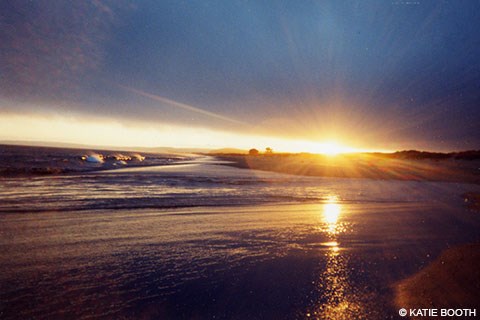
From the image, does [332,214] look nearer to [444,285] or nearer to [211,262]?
[444,285]

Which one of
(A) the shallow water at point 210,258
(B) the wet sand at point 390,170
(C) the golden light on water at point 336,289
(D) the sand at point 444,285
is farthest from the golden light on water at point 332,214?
(B) the wet sand at point 390,170

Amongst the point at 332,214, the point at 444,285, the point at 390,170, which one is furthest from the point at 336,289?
the point at 390,170

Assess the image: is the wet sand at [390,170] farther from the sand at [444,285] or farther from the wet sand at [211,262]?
the sand at [444,285]

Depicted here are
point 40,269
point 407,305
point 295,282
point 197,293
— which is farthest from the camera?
point 40,269

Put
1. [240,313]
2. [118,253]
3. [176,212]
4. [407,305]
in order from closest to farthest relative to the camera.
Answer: [240,313]
[407,305]
[118,253]
[176,212]

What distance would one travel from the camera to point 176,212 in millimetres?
9234

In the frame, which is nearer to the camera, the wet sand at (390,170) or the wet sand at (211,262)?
the wet sand at (211,262)

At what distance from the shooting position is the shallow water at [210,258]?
11.8 feet

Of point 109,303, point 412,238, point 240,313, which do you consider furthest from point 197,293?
point 412,238

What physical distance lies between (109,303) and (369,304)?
124 inches

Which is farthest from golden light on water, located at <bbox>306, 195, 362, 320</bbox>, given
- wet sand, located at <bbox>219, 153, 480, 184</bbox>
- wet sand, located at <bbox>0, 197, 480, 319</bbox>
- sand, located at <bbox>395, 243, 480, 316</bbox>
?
wet sand, located at <bbox>219, 153, 480, 184</bbox>

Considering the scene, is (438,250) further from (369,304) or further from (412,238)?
(369,304)

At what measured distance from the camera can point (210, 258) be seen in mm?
5230

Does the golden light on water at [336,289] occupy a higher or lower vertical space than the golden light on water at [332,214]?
higher
